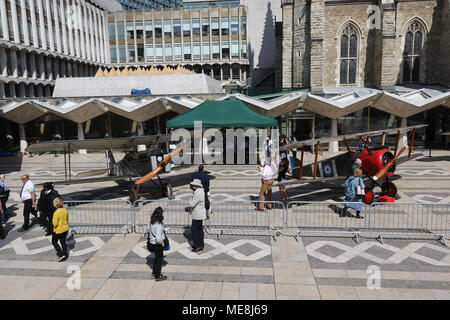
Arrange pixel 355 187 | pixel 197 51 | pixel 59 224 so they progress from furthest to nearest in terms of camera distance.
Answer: pixel 197 51 → pixel 355 187 → pixel 59 224

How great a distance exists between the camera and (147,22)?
58094mm

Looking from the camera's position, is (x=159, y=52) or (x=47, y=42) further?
(x=159, y=52)

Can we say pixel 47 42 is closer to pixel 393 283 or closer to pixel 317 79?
pixel 317 79

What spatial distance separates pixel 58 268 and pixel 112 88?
25298mm

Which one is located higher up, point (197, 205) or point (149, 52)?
point (149, 52)

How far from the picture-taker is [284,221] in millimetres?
10523

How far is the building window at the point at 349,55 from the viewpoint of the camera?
32250 millimetres

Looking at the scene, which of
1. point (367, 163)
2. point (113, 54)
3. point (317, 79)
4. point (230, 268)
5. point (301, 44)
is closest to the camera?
point (230, 268)

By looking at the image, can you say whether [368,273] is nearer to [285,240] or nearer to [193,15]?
[285,240]

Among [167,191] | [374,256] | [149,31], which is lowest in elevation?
[374,256]

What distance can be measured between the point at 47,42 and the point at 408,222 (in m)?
47.1

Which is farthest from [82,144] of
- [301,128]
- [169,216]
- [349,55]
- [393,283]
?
[349,55]

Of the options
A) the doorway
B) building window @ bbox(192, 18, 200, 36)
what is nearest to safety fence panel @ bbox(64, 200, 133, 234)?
the doorway
